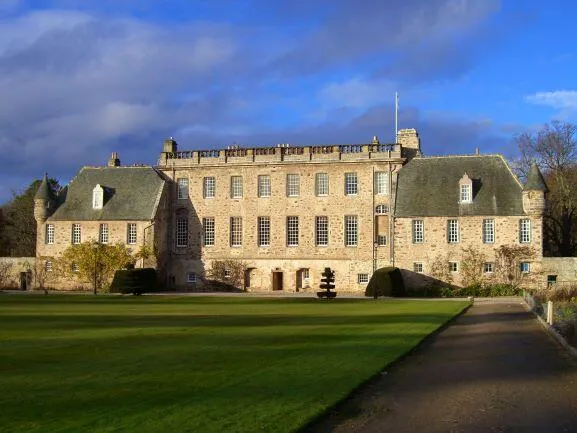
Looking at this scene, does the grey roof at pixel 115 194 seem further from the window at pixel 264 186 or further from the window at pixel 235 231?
the window at pixel 264 186

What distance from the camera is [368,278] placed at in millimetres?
55125

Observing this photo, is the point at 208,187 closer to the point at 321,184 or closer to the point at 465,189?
the point at 321,184

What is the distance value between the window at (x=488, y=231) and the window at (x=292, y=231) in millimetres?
14343

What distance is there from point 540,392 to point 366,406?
3.34 meters

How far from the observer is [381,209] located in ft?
182

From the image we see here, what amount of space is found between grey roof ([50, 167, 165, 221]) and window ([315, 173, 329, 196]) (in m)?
12.8

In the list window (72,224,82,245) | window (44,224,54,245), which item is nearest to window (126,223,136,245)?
window (72,224,82,245)

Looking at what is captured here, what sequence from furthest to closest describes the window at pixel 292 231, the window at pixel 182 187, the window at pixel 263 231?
1. the window at pixel 182 187
2. the window at pixel 263 231
3. the window at pixel 292 231

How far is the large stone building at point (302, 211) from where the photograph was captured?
52938mm

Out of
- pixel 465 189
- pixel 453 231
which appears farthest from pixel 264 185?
pixel 465 189

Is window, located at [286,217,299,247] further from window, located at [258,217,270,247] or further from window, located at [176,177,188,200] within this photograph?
window, located at [176,177,188,200]

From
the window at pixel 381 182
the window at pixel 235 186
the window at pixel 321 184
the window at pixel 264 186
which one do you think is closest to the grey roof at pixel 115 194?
the window at pixel 235 186

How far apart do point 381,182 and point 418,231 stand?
4991 mm

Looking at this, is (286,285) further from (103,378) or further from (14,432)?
(14,432)
